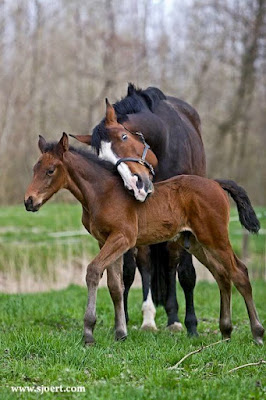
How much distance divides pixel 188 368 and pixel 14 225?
11365mm

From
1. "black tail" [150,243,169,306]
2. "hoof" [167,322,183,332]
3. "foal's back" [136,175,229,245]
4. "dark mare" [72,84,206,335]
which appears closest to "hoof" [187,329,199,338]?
"dark mare" [72,84,206,335]

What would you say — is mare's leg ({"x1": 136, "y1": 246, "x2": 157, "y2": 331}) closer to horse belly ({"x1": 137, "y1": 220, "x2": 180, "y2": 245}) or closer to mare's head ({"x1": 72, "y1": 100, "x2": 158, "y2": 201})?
horse belly ({"x1": 137, "y1": 220, "x2": 180, "y2": 245})

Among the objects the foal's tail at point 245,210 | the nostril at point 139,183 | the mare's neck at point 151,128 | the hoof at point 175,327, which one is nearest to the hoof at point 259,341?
the foal's tail at point 245,210

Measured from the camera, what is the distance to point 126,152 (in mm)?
6383

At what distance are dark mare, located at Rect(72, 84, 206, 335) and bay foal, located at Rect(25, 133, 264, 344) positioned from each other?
11.4 inches

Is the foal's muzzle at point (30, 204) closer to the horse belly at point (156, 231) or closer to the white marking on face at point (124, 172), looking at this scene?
the white marking on face at point (124, 172)

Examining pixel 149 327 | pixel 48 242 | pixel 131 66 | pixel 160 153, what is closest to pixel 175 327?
pixel 149 327

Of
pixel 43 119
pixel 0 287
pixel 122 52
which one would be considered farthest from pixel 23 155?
pixel 0 287

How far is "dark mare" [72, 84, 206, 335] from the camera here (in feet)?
22.0

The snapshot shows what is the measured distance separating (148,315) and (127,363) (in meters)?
2.58

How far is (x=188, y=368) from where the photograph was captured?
16.5 feet

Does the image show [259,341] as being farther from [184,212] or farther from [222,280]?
[184,212]

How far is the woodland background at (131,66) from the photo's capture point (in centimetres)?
2419

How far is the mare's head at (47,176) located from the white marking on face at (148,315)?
7.08 feet
